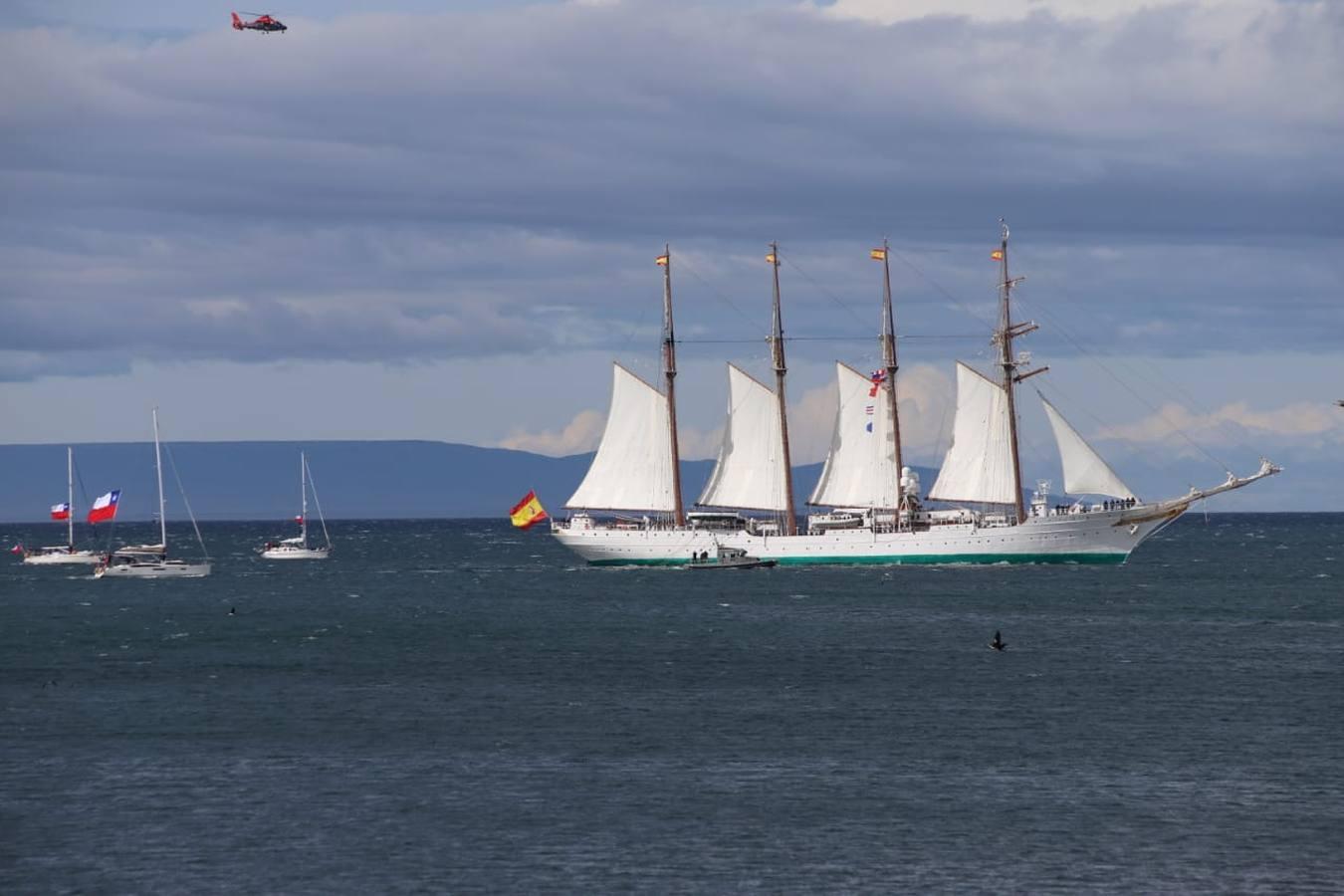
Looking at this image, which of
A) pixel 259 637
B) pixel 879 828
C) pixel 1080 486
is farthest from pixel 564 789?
pixel 1080 486

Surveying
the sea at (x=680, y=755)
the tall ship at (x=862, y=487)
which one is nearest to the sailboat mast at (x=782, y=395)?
the tall ship at (x=862, y=487)

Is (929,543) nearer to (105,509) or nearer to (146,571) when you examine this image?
(146,571)

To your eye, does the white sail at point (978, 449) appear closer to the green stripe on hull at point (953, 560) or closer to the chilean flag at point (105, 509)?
the green stripe on hull at point (953, 560)

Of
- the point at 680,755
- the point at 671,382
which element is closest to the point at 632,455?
the point at 671,382

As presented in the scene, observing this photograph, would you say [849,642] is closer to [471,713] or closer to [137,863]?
[471,713]

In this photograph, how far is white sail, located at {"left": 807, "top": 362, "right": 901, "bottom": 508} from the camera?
16662 centimetres

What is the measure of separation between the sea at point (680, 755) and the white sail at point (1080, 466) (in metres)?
35.3

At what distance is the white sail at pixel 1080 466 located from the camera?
512 ft

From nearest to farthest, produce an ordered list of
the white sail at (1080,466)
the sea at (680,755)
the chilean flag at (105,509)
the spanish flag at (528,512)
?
the sea at (680,755) → the white sail at (1080,466) → the spanish flag at (528,512) → the chilean flag at (105,509)

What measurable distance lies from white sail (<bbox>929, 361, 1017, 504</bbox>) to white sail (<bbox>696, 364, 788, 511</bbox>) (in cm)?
1353

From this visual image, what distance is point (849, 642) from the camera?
103000 millimetres

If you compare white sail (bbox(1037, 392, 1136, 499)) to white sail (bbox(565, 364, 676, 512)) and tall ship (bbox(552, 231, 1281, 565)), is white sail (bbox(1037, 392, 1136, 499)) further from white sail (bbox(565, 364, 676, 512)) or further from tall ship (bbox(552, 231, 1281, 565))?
white sail (bbox(565, 364, 676, 512))

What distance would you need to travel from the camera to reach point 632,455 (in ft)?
535

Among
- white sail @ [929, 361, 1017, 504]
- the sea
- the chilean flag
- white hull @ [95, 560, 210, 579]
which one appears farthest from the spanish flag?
the sea
